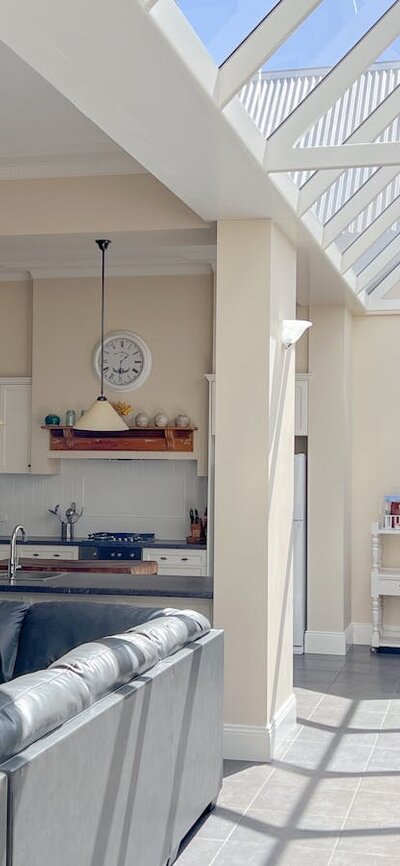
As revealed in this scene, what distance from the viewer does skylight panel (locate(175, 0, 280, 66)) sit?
148 inches

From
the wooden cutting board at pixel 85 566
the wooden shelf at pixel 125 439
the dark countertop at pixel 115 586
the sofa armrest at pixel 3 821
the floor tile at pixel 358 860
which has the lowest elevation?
the floor tile at pixel 358 860

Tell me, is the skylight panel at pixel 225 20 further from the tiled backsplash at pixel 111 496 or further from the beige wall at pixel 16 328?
the beige wall at pixel 16 328

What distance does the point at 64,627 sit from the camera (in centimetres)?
459

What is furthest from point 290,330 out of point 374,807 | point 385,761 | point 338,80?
point 374,807

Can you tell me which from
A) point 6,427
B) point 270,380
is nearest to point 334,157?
point 270,380

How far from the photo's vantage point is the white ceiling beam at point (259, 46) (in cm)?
382

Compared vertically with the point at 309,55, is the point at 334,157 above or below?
Answer: below

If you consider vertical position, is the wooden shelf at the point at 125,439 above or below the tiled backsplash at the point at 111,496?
above

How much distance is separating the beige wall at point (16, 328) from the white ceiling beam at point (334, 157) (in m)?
4.74

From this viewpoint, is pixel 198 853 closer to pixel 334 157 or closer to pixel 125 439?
pixel 334 157

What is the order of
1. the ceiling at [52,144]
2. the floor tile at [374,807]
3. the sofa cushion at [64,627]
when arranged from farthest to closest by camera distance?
the ceiling at [52,144] < the floor tile at [374,807] < the sofa cushion at [64,627]

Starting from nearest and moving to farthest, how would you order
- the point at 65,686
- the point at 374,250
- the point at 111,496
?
the point at 65,686 → the point at 374,250 → the point at 111,496

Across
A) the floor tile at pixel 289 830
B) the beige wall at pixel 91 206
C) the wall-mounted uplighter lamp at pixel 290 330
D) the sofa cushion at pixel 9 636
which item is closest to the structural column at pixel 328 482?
the wall-mounted uplighter lamp at pixel 290 330

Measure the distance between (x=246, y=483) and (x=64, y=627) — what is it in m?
1.46
